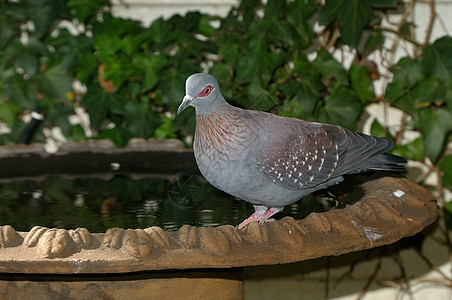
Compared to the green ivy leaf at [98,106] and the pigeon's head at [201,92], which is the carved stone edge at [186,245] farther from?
the green ivy leaf at [98,106]

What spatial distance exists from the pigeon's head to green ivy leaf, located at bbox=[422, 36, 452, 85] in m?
1.38

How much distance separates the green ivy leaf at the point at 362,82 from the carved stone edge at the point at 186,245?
4.31 feet

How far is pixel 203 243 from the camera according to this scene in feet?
3.66

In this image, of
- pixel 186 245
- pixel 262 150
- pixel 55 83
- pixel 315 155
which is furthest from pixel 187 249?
pixel 55 83

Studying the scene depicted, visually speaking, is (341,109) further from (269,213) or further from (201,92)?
(201,92)

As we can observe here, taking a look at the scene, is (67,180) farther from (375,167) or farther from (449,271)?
(449,271)

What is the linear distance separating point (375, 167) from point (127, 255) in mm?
679

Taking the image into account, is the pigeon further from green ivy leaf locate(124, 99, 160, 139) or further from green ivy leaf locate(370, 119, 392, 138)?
green ivy leaf locate(124, 99, 160, 139)

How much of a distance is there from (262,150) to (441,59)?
1359mm

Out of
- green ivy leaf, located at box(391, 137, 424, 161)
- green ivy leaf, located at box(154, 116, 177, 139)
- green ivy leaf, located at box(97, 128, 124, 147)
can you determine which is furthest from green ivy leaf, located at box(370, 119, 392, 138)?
green ivy leaf, located at box(97, 128, 124, 147)

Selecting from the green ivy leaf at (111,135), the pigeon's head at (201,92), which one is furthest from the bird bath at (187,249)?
the green ivy leaf at (111,135)

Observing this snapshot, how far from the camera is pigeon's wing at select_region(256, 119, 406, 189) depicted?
4.33 ft

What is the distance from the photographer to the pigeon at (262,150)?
4.20ft

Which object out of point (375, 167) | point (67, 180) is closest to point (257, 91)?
point (67, 180)
